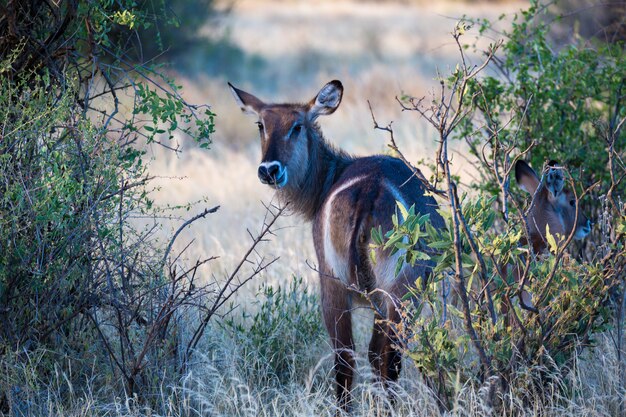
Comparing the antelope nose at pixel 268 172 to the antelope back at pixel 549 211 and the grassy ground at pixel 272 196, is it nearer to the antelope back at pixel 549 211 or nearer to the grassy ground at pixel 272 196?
the grassy ground at pixel 272 196

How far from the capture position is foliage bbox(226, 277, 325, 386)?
503 cm

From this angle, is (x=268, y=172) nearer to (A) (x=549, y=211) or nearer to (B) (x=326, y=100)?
(B) (x=326, y=100)

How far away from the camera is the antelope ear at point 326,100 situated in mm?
5598

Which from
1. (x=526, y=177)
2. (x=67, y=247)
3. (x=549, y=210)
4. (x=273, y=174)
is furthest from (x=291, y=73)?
(x=67, y=247)

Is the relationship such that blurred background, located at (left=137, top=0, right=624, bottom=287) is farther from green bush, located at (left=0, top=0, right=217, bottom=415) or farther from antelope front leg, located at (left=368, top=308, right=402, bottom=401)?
antelope front leg, located at (left=368, top=308, right=402, bottom=401)

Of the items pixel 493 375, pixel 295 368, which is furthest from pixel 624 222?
pixel 295 368

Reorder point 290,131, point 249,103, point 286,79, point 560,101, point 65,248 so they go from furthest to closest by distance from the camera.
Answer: point 286,79 → point 560,101 → point 249,103 → point 290,131 → point 65,248

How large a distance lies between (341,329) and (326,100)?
63.8 inches

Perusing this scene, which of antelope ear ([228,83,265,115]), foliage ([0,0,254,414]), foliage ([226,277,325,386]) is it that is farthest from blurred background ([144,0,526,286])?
antelope ear ([228,83,265,115])

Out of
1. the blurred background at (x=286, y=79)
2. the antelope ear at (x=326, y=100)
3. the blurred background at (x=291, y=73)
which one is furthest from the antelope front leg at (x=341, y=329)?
the antelope ear at (x=326, y=100)

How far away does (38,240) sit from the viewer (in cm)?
431

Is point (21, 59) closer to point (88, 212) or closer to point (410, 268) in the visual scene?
point (88, 212)

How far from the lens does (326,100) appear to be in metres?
5.67

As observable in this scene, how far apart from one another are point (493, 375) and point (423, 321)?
17.0 inches
